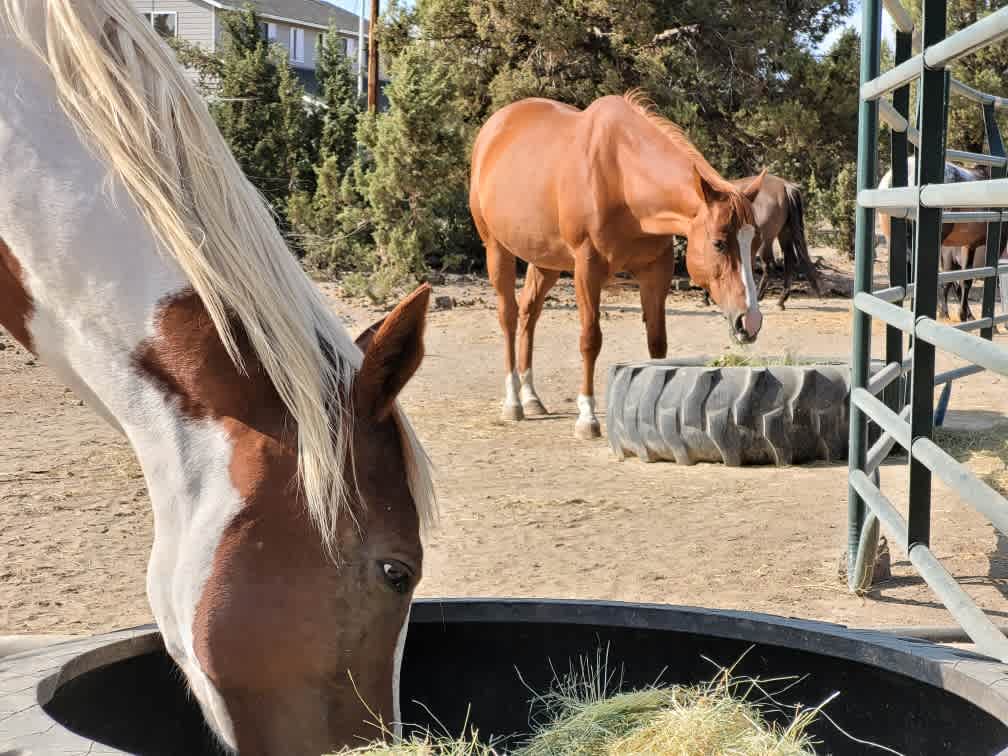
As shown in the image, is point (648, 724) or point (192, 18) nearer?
point (648, 724)

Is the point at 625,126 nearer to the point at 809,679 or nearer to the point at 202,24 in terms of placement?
the point at 809,679

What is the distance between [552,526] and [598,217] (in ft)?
7.47

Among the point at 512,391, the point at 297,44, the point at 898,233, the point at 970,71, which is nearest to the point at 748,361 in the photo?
the point at 512,391

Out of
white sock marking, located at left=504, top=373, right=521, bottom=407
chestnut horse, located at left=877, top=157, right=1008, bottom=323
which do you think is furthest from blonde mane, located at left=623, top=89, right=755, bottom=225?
chestnut horse, located at left=877, top=157, right=1008, bottom=323

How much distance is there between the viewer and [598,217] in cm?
603

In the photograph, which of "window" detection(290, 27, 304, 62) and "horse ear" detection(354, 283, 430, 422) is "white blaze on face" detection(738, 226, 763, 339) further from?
"window" detection(290, 27, 304, 62)

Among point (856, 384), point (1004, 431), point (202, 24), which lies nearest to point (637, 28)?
point (1004, 431)

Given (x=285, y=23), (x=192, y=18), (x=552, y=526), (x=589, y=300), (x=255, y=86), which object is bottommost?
(x=552, y=526)

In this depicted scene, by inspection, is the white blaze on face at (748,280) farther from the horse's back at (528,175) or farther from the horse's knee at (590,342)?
the horse's back at (528,175)

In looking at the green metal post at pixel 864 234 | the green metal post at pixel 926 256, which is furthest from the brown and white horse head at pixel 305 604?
the green metal post at pixel 864 234

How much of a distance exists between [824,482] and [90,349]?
3.84 m

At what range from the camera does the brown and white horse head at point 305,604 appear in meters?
1.42

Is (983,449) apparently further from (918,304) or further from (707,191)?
(918,304)

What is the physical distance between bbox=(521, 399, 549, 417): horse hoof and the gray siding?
2111 cm
